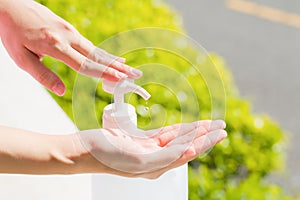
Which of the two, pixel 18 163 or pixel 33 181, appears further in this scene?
pixel 33 181

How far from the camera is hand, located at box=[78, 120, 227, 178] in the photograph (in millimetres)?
1928

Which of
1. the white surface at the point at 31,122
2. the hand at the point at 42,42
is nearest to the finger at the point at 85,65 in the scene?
the hand at the point at 42,42

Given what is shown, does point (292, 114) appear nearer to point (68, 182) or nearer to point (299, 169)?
point (299, 169)

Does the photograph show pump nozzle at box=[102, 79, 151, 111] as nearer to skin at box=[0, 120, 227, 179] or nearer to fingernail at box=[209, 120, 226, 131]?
skin at box=[0, 120, 227, 179]

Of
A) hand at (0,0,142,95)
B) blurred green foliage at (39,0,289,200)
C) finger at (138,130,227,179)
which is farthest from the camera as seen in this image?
blurred green foliage at (39,0,289,200)

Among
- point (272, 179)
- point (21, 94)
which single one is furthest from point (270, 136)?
point (21, 94)

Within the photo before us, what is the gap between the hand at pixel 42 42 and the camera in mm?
2178

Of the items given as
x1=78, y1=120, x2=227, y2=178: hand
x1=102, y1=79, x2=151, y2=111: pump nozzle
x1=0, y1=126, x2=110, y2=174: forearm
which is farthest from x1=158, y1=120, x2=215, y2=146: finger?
x1=0, y1=126, x2=110, y2=174: forearm

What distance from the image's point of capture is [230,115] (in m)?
3.85

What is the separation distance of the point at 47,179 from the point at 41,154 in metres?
0.67

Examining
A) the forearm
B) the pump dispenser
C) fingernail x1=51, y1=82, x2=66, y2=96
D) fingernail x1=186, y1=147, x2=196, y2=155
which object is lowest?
the forearm

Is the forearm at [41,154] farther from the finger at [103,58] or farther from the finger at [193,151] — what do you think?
the finger at [103,58]

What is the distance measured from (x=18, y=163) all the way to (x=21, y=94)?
93 cm

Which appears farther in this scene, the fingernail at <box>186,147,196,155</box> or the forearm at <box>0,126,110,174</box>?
the fingernail at <box>186,147,196,155</box>
